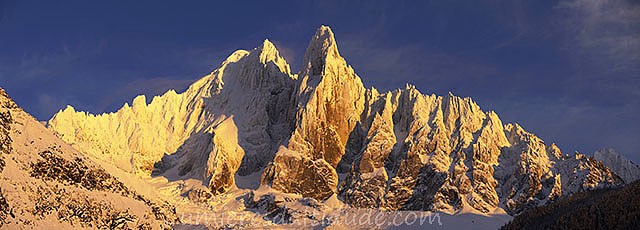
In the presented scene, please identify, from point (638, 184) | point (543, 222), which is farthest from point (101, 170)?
point (638, 184)

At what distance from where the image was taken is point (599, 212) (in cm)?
9762

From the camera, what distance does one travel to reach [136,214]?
4186 inches

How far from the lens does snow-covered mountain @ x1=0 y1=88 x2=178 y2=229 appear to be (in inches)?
3420

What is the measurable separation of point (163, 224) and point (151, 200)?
8998mm

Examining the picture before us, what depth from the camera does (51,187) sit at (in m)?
93.7

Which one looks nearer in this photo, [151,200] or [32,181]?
[32,181]

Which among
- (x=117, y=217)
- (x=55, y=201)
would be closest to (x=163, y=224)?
(x=117, y=217)

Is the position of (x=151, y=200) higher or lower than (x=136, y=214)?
higher

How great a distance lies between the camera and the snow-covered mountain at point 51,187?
86875 mm

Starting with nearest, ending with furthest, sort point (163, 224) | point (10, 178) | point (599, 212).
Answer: point (10, 178) → point (599, 212) → point (163, 224)

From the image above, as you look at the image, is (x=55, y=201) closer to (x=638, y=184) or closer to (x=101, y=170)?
(x=101, y=170)

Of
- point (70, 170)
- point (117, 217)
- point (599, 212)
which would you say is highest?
point (70, 170)

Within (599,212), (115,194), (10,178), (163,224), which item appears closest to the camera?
(10,178)

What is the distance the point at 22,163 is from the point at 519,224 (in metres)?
87.2
